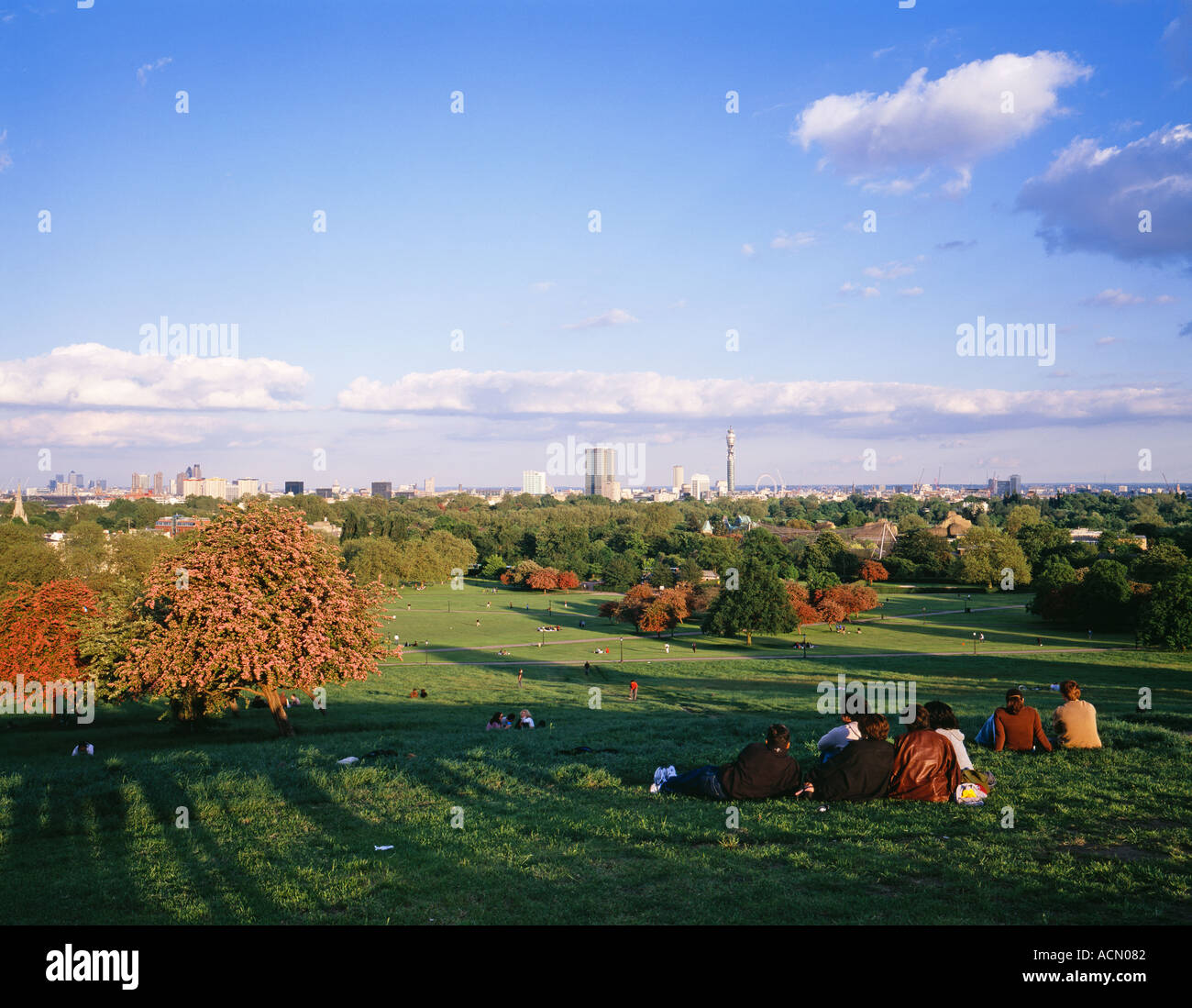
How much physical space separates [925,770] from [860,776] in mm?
822

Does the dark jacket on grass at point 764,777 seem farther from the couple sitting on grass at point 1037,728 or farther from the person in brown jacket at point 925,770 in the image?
the couple sitting on grass at point 1037,728

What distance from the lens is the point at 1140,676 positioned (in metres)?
38.8

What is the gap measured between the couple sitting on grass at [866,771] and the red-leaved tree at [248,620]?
12593mm

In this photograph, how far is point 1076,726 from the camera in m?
12.1

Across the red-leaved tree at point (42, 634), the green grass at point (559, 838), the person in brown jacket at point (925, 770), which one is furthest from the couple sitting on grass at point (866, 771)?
the red-leaved tree at point (42, 634)

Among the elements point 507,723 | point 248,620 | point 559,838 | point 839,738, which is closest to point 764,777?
point 839,738

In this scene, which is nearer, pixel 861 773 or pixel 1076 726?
pixel 861 773

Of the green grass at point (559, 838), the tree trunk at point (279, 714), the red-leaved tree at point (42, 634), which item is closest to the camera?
the green grass at point (559, 838)

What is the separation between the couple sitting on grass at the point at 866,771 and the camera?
960cm

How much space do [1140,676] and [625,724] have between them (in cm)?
3293

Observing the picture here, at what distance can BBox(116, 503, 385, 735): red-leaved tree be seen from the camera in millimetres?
18578

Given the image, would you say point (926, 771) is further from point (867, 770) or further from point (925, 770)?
point (867, 770)
